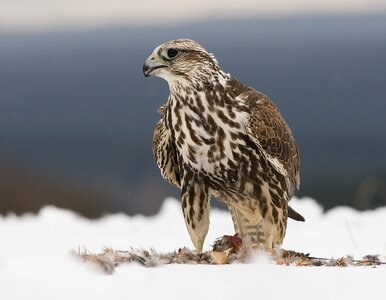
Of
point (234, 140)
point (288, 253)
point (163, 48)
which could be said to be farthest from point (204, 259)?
point (163, 48)

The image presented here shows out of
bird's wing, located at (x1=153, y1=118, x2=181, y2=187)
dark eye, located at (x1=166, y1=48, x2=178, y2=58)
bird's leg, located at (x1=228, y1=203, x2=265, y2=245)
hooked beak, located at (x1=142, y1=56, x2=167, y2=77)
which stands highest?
dark eye, located at (x1=166, y1=48, x2=178, y2=58)

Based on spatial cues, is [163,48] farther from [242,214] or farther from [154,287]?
[154,287]

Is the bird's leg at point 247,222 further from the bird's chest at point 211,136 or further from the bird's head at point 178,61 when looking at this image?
the bird's head at point 178,61

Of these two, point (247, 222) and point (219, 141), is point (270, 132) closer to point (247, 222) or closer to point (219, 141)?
point (219, 141)

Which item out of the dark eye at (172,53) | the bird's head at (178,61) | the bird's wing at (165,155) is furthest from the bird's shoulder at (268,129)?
the bird's wing at (165,155)

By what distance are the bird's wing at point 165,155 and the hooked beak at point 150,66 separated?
668mm

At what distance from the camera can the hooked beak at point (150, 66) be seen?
6.61 meters

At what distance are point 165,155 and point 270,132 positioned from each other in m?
0.87

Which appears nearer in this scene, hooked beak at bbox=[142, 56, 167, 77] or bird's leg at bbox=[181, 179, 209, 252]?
hooked beak at bbox=[142, 56, 167, 77]

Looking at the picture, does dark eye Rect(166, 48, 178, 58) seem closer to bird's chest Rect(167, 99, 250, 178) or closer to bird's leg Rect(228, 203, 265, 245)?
bird's chest Rect(167, 99, 250, 178)

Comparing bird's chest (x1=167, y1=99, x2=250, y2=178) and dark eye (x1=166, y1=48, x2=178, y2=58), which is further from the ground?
dark eye (x1=166, y1=48, x2=178, y2=58)

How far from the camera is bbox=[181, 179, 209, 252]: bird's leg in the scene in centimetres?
706

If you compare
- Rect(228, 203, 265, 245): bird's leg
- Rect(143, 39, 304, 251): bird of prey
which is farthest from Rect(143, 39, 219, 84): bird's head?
Rect(228, 203, 265, 245): bird's leg

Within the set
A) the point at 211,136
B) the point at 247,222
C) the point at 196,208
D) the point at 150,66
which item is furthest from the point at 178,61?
the point at 247,222
